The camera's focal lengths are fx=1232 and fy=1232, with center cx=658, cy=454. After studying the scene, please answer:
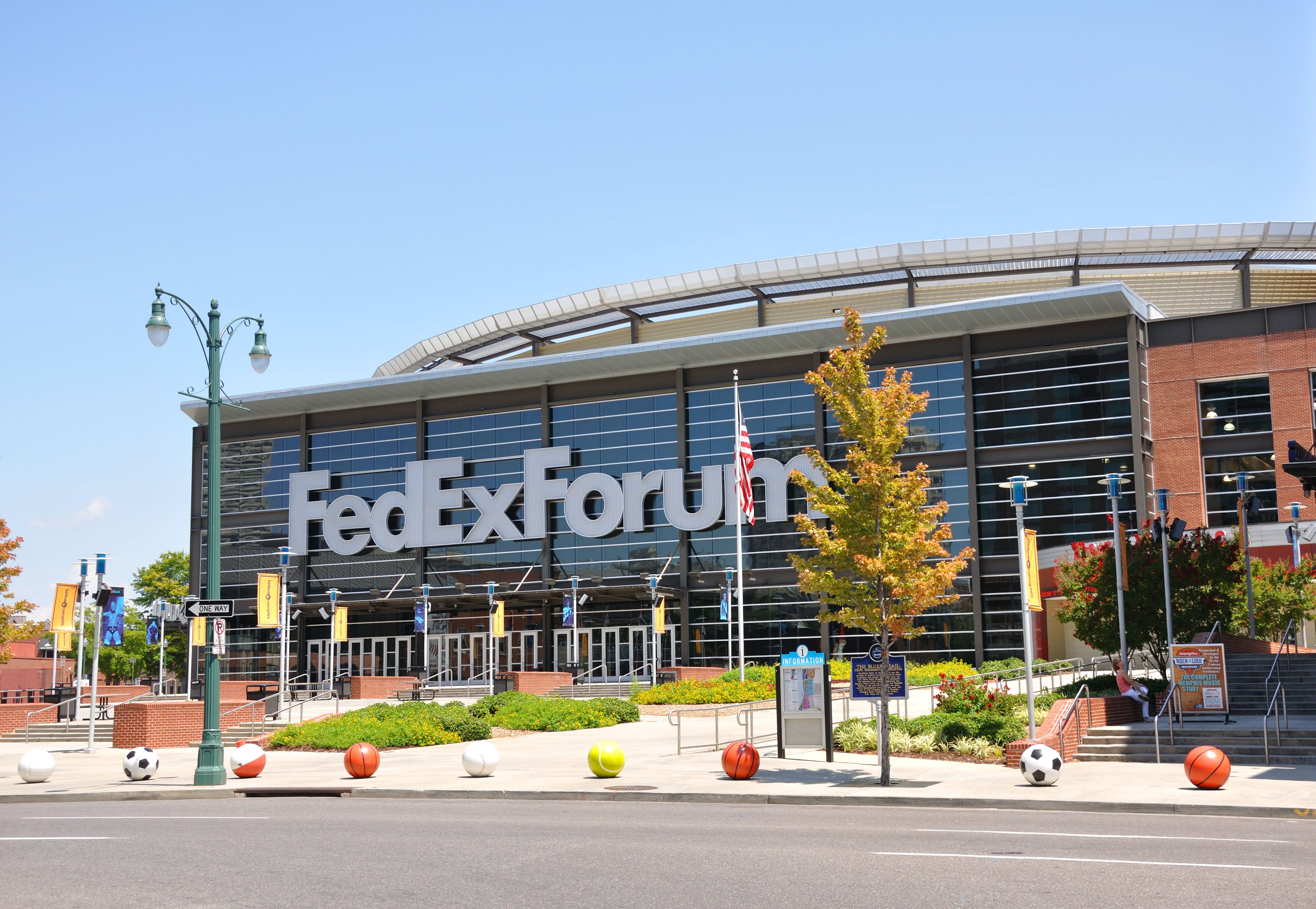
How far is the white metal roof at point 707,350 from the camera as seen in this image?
176 feet

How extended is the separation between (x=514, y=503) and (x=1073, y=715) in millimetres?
43641

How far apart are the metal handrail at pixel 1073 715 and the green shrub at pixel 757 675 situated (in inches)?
633

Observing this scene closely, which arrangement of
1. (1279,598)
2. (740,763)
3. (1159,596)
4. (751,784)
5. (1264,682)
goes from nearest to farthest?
(751,784), (740,763), (1264,682), (1159,596), (1279,598)

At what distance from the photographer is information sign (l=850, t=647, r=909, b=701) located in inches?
878

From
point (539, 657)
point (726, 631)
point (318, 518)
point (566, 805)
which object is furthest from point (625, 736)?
point (318, 518)

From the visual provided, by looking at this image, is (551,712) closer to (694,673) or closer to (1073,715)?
(1073,715)

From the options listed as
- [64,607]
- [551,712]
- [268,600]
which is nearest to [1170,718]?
[551,712]

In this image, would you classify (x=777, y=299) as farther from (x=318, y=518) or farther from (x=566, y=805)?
(x=566, y=805)

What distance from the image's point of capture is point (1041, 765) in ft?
62.6

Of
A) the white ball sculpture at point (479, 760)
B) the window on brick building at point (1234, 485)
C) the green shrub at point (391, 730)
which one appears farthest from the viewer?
the window on brick building at point (1234, 485)

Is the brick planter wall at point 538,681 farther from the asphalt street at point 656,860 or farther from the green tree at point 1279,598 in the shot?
the asphalt street at point 656,860

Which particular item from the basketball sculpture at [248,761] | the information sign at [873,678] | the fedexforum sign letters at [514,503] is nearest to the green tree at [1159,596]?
the information sign at [873,678]

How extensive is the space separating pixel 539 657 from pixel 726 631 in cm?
1058

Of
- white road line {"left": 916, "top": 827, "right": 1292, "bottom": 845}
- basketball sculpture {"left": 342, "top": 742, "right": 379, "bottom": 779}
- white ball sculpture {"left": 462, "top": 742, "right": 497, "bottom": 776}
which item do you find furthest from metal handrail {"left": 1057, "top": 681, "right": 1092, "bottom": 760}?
basketball sculpture {"left": 342, "top": 742, "right": 379, "bottom": 779}
